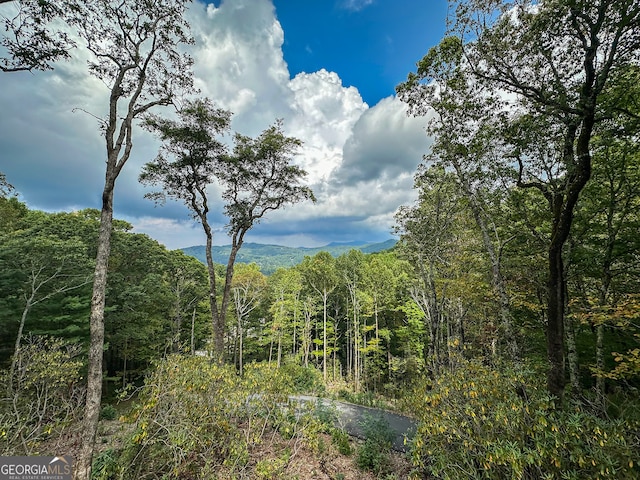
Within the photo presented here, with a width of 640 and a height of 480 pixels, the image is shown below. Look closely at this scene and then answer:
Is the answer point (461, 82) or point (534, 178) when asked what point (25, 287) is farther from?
point (534, 178)

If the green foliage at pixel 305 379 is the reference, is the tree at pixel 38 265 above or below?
above

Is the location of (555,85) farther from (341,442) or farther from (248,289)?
(248,289)

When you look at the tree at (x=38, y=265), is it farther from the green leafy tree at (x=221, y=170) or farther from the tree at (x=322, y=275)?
the tree at (x=322, y=275)

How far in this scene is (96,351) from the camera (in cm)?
462

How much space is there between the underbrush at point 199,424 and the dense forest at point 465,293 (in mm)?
41

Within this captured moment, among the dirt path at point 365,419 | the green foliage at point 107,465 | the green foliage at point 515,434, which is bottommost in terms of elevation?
the dirt path at point 365,419

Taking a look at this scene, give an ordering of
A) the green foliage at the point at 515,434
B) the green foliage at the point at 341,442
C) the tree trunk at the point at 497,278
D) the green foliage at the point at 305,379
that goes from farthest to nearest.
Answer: the green foliage at the point at 305,379
the green foliage at the point at 341,442
the tree trunk at the point at 497,278
the green foliage at the point at 515,434

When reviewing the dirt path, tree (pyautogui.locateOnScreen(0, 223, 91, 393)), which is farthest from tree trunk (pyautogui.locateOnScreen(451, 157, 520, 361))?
tree (pyautogui.locateOnScreen(0, 223, 91, 393))

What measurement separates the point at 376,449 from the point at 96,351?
6342 mm

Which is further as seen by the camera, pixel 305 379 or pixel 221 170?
pixel 305 379

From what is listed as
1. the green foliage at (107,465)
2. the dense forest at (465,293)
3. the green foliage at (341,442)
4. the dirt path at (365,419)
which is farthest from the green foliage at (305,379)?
the green foliage at (107,465)

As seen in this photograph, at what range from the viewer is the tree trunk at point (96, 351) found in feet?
13.6

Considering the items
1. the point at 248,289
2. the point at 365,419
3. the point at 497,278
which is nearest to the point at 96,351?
the point at 365,419

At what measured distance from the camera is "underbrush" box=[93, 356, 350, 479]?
437 cm
